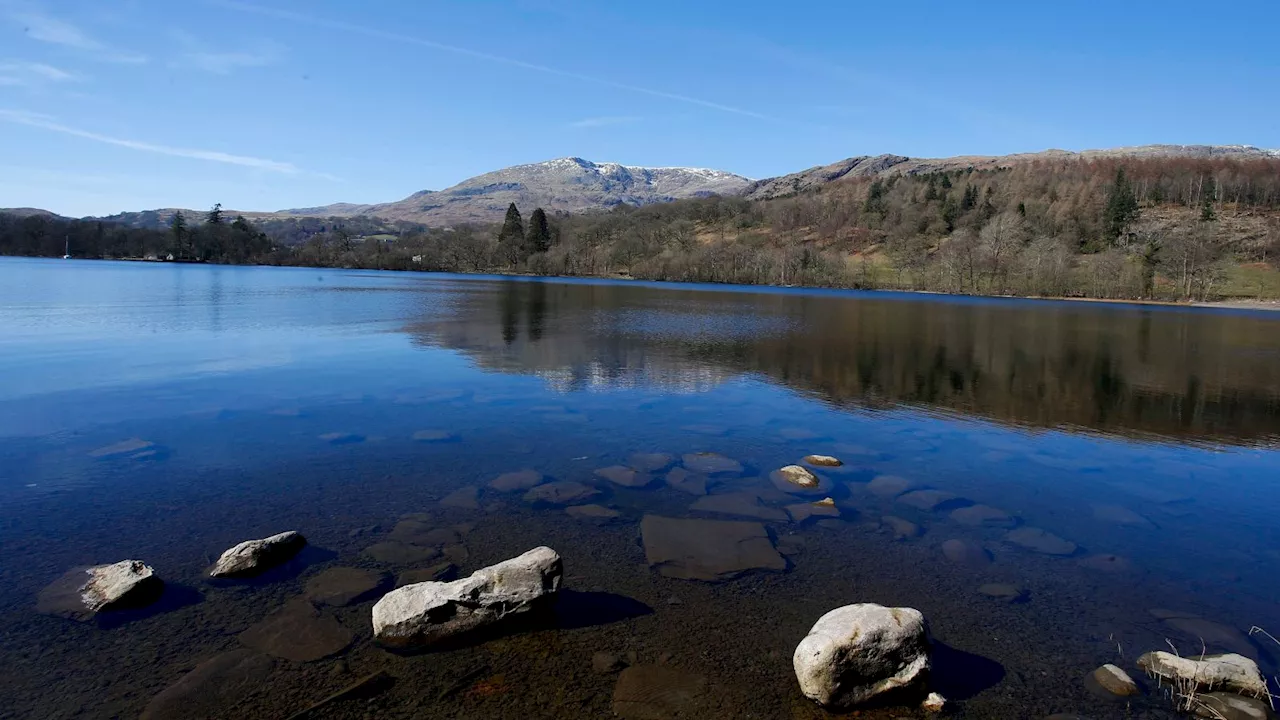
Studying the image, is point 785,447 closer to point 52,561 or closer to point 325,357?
point 52,561

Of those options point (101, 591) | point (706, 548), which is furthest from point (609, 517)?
point (101, 591)

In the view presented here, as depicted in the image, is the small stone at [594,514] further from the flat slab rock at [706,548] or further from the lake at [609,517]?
the flat slab rock at [706,548]

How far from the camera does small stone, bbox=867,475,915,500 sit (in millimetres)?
12221

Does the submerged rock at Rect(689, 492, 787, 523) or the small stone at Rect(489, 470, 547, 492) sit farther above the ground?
the small stone at Rect(489, 470, 547, 492)

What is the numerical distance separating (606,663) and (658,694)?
2.27 feet

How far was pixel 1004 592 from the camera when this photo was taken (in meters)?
8.64

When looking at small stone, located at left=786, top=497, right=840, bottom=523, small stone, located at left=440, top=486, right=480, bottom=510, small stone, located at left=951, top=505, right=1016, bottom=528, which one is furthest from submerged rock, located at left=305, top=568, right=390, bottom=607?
small stone, located at left=951, top=505, right=1016, bottom=528

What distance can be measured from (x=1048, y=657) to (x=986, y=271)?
129m

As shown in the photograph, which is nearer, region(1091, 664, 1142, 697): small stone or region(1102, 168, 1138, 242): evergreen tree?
region(1091, 664, 1142, 697): small stone

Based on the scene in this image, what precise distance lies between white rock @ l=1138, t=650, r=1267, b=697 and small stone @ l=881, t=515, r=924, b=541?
141 inches

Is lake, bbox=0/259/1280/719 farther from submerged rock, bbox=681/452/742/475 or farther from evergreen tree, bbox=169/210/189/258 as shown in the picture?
evergreen tree, bbox=169/210/189/258

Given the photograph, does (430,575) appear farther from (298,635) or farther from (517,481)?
(517,481)

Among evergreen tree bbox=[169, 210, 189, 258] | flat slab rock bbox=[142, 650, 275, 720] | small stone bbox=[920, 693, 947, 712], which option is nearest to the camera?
flat slab rock bbox=[142, 650, 275, 720]

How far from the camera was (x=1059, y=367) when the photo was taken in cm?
3017
